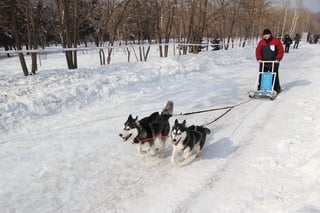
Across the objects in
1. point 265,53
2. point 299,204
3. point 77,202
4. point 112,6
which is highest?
point 112,6

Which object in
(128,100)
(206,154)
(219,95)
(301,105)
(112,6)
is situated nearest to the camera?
(206,154)

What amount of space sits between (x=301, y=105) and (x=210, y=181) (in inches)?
207

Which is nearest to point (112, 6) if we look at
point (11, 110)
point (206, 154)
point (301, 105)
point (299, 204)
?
point (11, 110)

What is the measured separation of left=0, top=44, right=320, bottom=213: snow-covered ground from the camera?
3.71 meters

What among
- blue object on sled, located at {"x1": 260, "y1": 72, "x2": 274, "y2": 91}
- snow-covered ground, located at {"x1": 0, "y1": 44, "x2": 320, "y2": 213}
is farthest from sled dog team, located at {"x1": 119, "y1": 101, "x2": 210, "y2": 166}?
blue object on sled, located at {"x1": 260, "y1": 72, "x2": 274, "y2": 91}

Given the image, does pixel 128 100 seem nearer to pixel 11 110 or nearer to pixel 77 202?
pixel 11 110

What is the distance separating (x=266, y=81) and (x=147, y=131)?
6.21 meters

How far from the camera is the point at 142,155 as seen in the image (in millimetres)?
5027

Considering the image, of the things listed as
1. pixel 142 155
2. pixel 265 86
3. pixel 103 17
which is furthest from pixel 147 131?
pixel 103 17

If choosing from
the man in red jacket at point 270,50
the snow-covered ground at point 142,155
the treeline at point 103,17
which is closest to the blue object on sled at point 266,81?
the man in red jacket at point 270,50

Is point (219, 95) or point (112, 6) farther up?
point (112, 6)

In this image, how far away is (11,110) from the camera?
6910 mm

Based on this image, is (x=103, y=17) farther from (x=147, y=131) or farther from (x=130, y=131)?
(x=130, y=131)

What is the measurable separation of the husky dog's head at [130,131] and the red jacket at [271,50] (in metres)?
6.80
